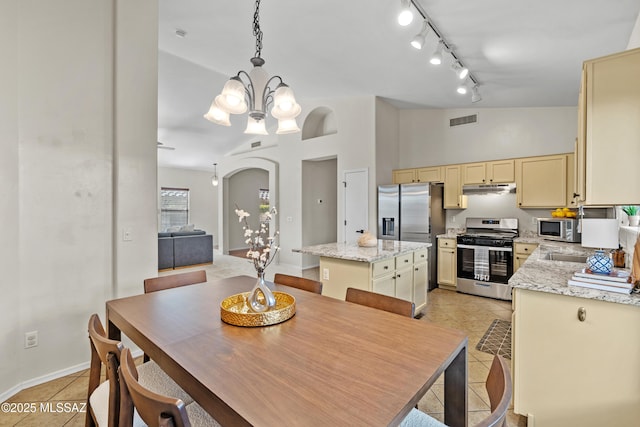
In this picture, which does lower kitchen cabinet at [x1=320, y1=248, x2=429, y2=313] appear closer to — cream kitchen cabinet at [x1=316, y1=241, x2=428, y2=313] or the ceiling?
cream kitchen cabinet at [x1=316, y1=241, x2=428, y2=313]

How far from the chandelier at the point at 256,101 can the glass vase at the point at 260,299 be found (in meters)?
1.14

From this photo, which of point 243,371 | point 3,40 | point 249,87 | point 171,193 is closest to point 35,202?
point 3,40

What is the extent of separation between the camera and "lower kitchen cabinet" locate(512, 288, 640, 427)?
1.52 meters

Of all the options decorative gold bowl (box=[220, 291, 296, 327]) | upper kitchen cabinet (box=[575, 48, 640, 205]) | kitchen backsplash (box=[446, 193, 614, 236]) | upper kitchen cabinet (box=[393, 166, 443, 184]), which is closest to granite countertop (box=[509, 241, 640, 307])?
upper kitchen cabinet (box=[575, 48, 640, 205])

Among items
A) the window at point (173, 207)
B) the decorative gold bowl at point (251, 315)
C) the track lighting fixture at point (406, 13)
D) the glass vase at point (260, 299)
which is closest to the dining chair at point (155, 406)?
the decorative gold bowl at point (251, 315)

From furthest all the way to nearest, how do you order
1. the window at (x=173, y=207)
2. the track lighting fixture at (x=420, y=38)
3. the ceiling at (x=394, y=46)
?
the window at (x=173, y=207) < the track lighting fixture at (x=420, y=38) < the ceiling at (x=394, y=46)

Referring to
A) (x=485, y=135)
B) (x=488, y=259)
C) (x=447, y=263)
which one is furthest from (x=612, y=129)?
(x=485, y=135)

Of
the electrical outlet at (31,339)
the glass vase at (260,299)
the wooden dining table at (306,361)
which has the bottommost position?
the electrical outlet at (31,339)

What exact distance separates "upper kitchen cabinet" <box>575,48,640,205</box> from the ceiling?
3.17 ft

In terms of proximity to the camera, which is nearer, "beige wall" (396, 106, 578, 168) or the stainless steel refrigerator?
"beige wall" (396, 106, 578, 168)

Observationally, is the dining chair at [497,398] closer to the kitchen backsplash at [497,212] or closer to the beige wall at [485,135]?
the kitchen backsplash at [497,212]

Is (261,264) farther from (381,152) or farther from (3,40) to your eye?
(381,152)

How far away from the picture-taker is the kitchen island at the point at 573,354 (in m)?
1.52

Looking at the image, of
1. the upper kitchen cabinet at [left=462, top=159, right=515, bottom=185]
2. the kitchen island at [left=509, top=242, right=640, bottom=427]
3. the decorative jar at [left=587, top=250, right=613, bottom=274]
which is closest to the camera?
the kitchen island at [left=509, top=242, right=640, bottom=427]
